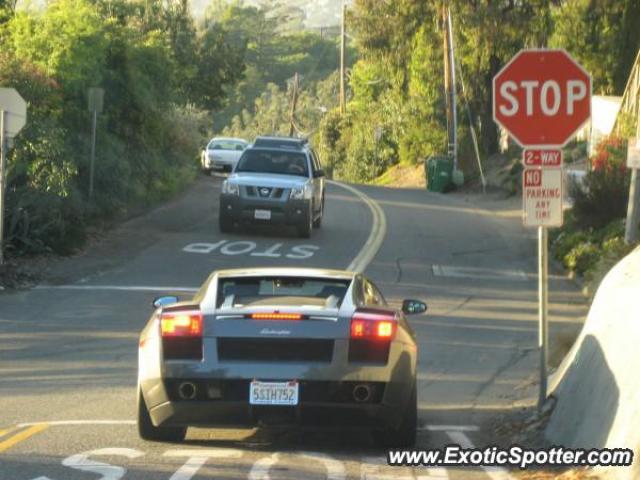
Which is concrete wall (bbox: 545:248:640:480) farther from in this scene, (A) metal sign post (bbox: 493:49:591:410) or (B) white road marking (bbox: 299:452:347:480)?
(B) white road marking (bbox: 299:452:347:480)

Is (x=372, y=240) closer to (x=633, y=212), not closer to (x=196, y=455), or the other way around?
(x=633, y=212)

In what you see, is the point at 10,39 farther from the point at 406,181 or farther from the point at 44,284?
the point at 406,181

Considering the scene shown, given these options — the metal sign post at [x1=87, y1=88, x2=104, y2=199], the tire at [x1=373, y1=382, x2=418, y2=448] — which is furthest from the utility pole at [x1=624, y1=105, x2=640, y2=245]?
the tire at [x1=373, y1=382, x2=418, y2=448]

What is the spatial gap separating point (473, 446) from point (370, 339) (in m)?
1.40

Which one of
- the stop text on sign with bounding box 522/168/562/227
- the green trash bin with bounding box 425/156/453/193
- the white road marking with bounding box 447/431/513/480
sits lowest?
the green trash bin with bounding box 425/156/453/193

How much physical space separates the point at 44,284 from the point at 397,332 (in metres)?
13.4

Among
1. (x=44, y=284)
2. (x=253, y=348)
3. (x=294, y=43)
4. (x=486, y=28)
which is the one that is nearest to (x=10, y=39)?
(x=44, y=284)

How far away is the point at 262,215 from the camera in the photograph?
2775 cm

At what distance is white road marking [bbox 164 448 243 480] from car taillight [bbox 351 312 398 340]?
1.24 metres

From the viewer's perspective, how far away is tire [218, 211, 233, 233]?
28219 mm

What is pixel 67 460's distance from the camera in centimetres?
902

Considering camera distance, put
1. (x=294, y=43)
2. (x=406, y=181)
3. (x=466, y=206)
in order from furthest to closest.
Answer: (x=294, y=43) → (x=406, y=181) → (x=466, y=206)

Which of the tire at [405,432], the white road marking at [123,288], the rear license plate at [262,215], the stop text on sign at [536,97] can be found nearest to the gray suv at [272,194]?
the rear license plate at [262,215]

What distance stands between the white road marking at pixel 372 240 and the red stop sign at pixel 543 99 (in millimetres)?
12950
